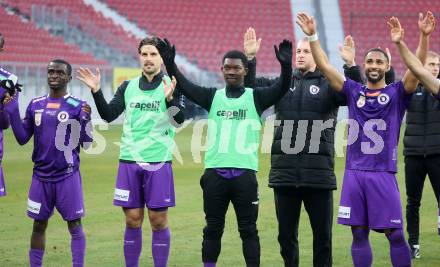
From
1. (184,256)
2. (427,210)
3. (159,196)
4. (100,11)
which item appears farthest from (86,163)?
(100,11)

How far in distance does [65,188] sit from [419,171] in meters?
3.92

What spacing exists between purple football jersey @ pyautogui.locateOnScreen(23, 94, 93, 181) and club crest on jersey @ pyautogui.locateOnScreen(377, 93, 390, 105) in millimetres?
2686

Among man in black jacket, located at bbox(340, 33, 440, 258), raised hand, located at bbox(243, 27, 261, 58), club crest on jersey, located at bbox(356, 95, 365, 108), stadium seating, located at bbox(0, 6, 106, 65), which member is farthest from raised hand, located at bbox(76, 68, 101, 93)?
stadium seating, located at bbox(0, 6, 106, 65)

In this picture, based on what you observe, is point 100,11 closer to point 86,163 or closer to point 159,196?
point 86,163

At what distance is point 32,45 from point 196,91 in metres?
25.7

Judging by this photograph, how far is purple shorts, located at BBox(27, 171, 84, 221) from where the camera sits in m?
8.06

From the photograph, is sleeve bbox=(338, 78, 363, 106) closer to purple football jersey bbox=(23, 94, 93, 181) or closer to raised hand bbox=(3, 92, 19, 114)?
purple football jersey bbox=(23, 94, 93, 181)

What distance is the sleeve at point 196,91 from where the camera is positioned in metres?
7.86

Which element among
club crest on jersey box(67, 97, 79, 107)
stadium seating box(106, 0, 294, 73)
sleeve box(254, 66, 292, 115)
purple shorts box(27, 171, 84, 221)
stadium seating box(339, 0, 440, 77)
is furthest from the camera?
stadium seating box(106, 0, 294, 73)

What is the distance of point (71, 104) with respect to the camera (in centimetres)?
816

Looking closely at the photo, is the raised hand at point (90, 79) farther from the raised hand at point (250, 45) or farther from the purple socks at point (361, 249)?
the purple socks at point (361, 249)

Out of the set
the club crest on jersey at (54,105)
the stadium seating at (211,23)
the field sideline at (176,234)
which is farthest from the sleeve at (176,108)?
the stadium seating at (211,23)

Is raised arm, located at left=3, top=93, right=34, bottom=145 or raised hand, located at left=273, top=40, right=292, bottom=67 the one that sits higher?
raised hand, located at left=273, top=40, right=292, bottom=67

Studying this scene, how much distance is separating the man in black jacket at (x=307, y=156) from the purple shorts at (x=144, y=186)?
103cm
